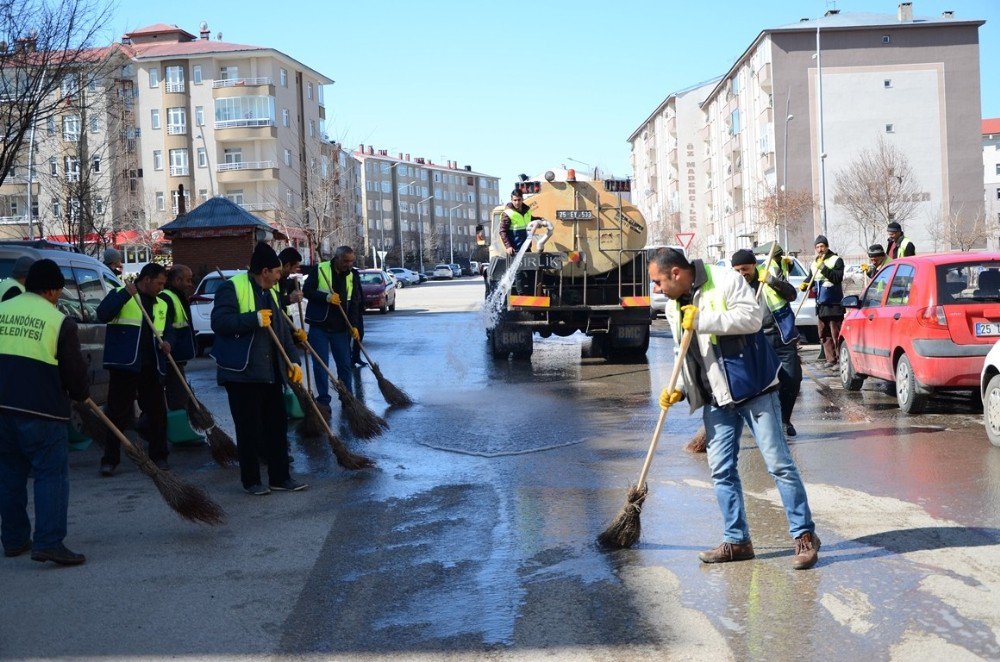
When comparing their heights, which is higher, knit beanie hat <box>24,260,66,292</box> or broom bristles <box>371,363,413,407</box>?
knit beanie hat <box>24,260,66,292</box>

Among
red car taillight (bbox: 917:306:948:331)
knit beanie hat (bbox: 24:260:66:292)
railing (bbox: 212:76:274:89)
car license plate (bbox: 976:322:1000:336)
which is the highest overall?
railing (bbox: 212:76:274:89)

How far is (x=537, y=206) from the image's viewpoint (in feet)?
53.1

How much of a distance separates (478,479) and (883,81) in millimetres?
52989

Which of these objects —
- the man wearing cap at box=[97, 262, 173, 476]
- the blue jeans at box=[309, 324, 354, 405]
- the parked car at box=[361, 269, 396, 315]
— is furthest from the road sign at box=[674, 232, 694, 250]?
the man wearing cap at box=[97, 262, 173, 476]

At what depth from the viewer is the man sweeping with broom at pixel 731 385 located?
17.7 ft

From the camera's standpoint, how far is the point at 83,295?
10.5m

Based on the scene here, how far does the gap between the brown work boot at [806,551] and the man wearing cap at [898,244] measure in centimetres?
905

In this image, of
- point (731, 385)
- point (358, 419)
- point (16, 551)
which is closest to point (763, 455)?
point (731, 385)

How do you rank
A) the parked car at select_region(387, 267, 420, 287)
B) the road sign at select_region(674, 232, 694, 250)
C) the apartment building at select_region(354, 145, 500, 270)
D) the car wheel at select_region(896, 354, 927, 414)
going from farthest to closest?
the apartment building at select_region(354, 145, 500, 270), the parked car at select_region(387, 267, 420, 287), the road sign at select_region(674, 232, 694, 250), the car wheel at select_region(896, 354, 927, 414)

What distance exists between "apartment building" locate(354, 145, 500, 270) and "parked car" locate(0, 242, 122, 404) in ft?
326

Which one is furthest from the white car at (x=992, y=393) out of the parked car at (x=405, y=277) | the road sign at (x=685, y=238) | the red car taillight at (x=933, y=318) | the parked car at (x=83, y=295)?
the parked car at (x=405, y=277)

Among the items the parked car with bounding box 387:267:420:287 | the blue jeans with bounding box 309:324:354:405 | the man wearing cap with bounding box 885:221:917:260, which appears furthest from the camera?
the parked car with bounding box 387:267:420:287

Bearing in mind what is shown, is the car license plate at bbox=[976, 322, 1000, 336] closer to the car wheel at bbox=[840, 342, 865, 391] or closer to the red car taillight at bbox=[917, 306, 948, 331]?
the red car taillight at bbox=[917, 306, 948, 331]

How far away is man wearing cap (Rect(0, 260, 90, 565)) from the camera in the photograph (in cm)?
599
